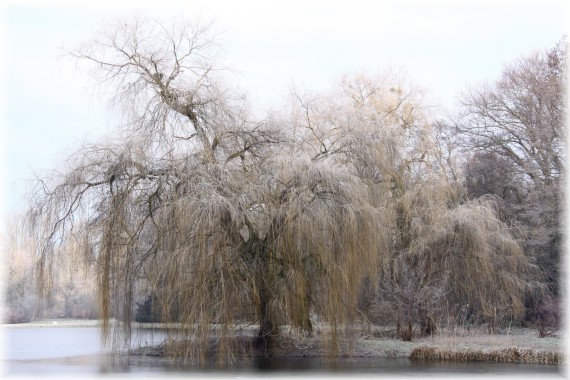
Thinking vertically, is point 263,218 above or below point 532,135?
below

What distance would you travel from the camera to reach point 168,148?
14461 mm

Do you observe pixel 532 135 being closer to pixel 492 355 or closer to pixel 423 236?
pixel 423 236

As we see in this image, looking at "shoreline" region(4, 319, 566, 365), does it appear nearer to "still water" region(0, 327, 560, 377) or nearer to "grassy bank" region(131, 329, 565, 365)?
"grassy bank" region(131, 329, 565, 365)

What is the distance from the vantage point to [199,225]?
1294cm

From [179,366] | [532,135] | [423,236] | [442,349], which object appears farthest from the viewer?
[532,135]

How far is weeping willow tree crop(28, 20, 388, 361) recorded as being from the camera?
1299 centimetres

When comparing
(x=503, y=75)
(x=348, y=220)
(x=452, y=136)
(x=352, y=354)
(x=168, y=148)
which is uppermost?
(x=503, y=75)

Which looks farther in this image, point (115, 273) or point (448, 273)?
point (448, 273)

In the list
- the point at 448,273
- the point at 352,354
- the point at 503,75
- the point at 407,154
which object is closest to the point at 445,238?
the point at 448,273

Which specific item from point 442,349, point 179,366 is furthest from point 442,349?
point 179,366

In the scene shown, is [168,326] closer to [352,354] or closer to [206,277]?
[206,277]

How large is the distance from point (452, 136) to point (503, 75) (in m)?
2.91

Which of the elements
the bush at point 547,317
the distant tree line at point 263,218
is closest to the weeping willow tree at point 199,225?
the distant tree line at point 263,218

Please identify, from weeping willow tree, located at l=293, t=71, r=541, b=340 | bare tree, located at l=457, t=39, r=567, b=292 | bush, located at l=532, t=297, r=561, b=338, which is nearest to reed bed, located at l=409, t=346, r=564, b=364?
weeping willow tree, located at l=293, t=71, r=541, b=340
